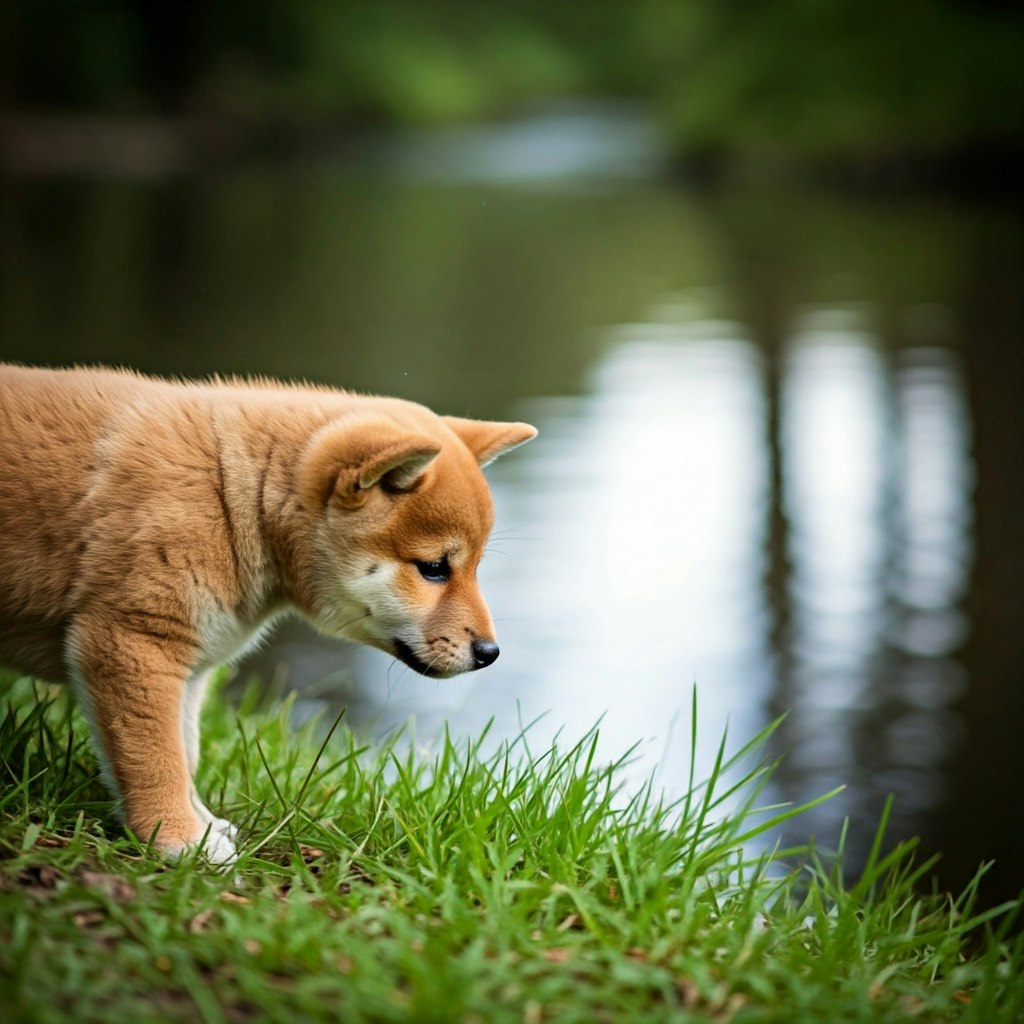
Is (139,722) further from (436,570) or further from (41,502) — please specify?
(436,570)

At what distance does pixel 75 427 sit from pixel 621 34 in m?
79.2

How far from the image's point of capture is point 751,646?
31.3 ft

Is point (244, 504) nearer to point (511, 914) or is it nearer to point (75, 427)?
point (75, 427)

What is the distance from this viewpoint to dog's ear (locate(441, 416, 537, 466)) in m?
4.22

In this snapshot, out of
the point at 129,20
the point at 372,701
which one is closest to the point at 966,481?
the point at 372,701

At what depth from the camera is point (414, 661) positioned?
3.91 m

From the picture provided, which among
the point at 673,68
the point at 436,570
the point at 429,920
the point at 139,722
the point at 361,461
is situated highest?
the point at 673,68

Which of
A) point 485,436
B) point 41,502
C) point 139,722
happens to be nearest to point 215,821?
point 139,722

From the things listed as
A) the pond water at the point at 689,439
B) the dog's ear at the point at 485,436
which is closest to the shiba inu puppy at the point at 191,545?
the dog's ear at the point at 485,436

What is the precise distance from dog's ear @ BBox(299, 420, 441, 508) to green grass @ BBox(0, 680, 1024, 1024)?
0.75m

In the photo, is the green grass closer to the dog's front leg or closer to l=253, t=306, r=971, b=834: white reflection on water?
the dog's front leg

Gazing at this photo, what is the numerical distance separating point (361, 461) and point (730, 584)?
7.06 metres

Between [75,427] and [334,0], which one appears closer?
[75,427]

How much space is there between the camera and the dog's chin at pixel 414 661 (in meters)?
3.88
